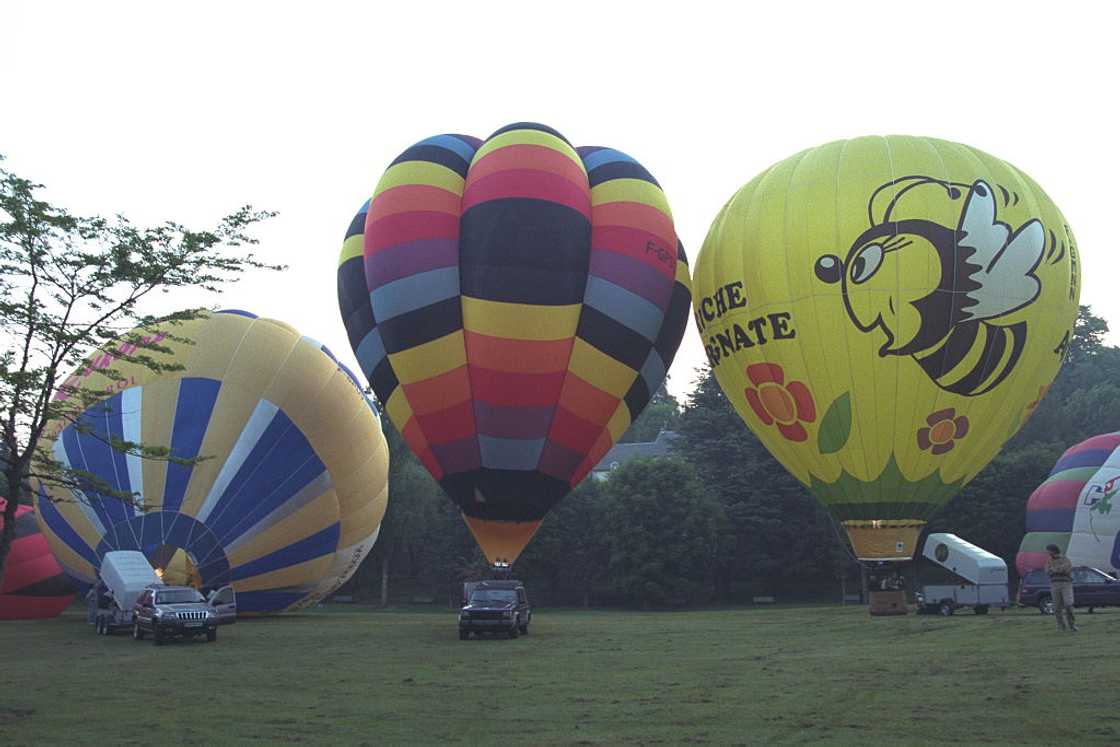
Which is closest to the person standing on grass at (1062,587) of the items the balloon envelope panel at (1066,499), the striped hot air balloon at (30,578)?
the balloon envelope panel at (1066,499)

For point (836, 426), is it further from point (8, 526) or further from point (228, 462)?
point (8, 526)

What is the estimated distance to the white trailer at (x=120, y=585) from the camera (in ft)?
78.4

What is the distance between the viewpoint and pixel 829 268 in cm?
2323

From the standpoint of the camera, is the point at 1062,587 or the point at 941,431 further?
the point at 941,431

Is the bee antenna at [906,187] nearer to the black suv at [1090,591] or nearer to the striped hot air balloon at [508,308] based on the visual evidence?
the striped hot air balloon at [508,308]

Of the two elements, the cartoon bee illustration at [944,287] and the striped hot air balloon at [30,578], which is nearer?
the cartoon bee illustration at [944,287]

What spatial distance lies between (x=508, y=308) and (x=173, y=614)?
30.9ft

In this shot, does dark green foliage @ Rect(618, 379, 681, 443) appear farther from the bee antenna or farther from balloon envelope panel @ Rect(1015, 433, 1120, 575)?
the bee antenna

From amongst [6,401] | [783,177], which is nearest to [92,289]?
[6,401]

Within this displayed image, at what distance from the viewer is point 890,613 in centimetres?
2545

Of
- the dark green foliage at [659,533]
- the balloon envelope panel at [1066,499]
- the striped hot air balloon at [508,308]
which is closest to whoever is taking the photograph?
the striped hot air balloon at [508,308]

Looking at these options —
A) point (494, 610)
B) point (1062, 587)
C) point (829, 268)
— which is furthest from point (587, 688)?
point (829, 268)

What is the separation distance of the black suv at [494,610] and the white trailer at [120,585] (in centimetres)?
681

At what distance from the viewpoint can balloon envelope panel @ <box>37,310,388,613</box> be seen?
26.1 meters
